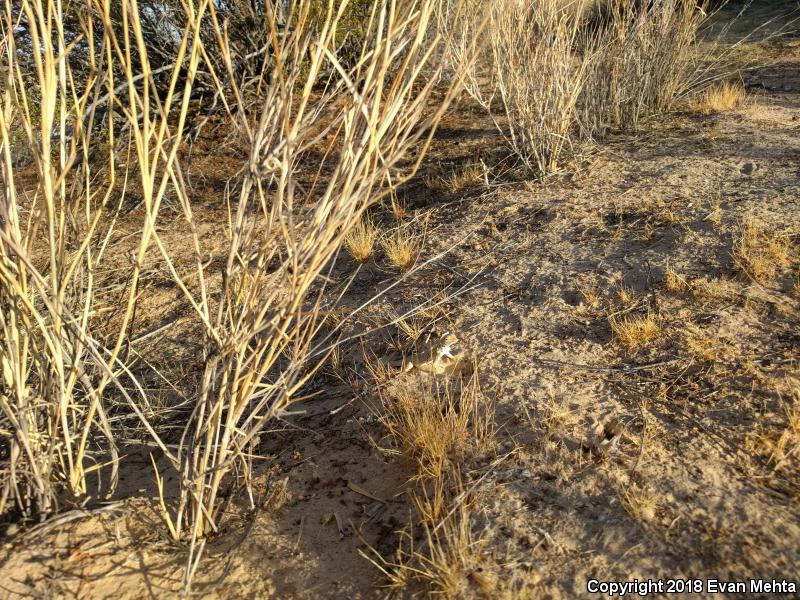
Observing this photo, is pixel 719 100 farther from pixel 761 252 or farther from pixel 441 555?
pixel 441 555

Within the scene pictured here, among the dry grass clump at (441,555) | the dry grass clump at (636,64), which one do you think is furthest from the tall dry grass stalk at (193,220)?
the dry grass clump at (636,64)

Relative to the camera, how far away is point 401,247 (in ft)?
12.1

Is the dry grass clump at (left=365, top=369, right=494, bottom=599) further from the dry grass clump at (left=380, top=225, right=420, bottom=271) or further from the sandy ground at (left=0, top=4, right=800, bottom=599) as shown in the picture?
the dry grass clump at (left=380, top=225, right=420, bottom=271)

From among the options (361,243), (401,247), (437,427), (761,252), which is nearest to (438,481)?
(437,427)

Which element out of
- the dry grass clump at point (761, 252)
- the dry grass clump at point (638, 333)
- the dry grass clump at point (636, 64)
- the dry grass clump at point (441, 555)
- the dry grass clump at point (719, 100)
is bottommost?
the dry grass clump at point (441, 555)

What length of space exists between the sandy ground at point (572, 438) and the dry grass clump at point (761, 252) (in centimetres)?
4

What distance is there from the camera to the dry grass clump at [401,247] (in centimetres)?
367

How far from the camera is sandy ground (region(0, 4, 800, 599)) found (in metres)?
1.86

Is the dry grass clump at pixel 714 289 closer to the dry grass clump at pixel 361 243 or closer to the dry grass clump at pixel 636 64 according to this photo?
the dry grass clump at pixel 361 243

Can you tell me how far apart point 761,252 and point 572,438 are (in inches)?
57.8

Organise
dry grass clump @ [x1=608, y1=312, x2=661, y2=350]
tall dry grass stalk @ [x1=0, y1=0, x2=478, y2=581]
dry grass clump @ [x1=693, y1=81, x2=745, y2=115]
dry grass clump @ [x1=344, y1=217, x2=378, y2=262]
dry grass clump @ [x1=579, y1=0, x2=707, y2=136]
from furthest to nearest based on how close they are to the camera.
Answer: dry grass clump @ [x1=693, y1=81, x2=745, y2=115], dry grass clump @ [x1=579, y1=0, x2=707, y2=136], dry grass clump @ [x1=344, y1=217, x2=378, y2=262], dry grass clump @ [x1=608, y1=312, x2=661, y2=350], tall dry grass stalk @ [x1=0, y1=0, x2=478, y2=581]

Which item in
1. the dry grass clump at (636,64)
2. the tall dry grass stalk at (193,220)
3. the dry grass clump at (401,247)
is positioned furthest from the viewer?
the dry grass clump at (636,64)

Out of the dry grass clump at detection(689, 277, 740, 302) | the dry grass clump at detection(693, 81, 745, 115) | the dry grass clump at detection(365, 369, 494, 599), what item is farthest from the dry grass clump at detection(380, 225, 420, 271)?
the dry grass clump at detection(693, 81, 745, 115)

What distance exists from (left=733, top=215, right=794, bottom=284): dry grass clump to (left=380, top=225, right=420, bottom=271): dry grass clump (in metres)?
1.71
